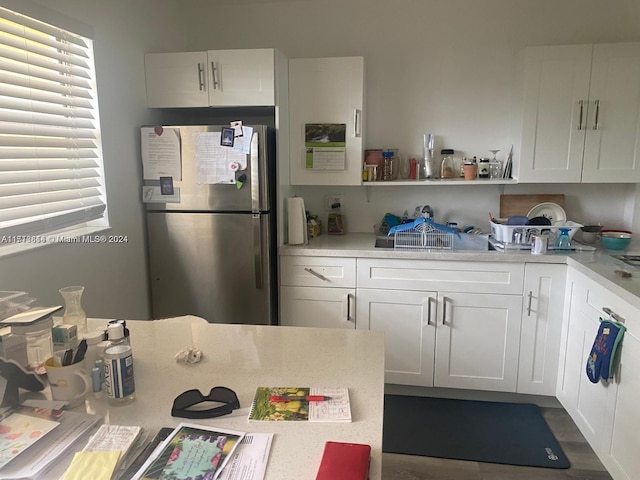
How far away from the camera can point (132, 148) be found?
2.66 m

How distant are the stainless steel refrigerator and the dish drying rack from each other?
768mm

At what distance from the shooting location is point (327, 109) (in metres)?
2.89

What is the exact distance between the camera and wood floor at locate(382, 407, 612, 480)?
2164mm

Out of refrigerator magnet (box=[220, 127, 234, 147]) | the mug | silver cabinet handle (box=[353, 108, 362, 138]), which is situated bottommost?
the mug

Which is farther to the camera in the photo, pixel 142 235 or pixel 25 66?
pixel 142 235

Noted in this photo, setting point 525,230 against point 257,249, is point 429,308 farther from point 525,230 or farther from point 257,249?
point 257,249

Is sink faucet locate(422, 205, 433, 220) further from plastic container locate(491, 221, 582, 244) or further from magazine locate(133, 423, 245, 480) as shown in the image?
magazine locate(133, 423, 245, 480)

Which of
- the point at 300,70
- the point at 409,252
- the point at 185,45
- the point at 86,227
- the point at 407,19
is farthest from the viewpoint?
the point at 185,45

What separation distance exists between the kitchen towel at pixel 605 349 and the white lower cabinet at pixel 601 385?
0.03 metres

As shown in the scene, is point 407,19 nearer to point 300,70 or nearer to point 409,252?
point 300,70

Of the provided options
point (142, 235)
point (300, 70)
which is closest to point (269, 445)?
point (142, 235)

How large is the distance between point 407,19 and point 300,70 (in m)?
0.83

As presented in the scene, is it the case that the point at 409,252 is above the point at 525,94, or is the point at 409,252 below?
below

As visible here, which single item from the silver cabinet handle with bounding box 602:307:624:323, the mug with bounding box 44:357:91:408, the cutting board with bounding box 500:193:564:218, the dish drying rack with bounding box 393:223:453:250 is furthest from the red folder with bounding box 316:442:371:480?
the cutting board with bounding box 500:193:564:218
